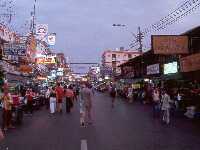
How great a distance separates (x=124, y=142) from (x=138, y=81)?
52477 mm

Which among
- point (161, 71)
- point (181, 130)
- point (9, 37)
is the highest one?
point (9, 37)

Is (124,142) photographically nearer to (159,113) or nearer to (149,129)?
(149,129)

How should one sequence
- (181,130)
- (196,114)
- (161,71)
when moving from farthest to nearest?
(161,71), (196,114), (181,130)

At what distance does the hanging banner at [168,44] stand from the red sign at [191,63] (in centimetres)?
77

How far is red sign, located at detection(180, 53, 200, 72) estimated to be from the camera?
29.6 m

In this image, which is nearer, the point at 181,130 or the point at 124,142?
the point at 124,142

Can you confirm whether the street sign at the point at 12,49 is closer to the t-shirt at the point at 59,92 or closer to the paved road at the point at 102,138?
the t-shirt at the point at 59,92

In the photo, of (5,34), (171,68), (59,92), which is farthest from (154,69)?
(59,92)

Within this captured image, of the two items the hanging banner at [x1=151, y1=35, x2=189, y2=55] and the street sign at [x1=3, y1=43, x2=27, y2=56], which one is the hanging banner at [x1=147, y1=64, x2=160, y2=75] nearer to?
the street sign at [x1=3, y1=43, x2=27, y2=56]

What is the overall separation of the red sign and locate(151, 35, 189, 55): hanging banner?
77 centimetres

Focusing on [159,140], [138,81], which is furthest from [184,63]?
[138,81]

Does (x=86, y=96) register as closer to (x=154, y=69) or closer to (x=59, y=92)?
(x=59, y=92)

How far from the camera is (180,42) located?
30.9 metres

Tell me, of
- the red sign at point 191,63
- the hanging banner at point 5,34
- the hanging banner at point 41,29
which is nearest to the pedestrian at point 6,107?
the red sign at point 191,63
